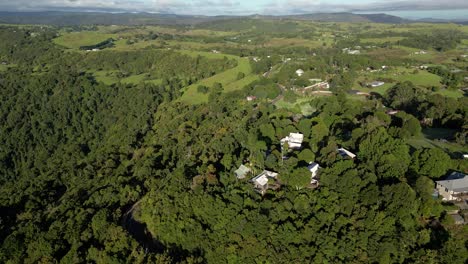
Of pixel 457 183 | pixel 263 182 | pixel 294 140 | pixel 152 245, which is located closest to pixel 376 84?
pixel 294 140

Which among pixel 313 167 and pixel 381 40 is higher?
pixel 381 40

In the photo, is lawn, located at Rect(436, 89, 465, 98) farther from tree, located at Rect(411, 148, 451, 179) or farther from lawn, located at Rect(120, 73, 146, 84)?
lawn, located at Rect(120, 73, 146, 84)

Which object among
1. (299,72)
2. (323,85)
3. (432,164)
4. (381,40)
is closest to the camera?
(432,164)

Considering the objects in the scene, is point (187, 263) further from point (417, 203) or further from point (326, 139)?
point (326, 139)

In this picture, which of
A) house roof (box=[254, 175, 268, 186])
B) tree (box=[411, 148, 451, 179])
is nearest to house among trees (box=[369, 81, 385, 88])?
tree (box=[411, 148, 451, 179])

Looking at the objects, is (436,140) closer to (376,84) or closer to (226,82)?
(376,84)

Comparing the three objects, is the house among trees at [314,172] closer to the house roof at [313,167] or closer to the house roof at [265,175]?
the house roof at [313,167]
